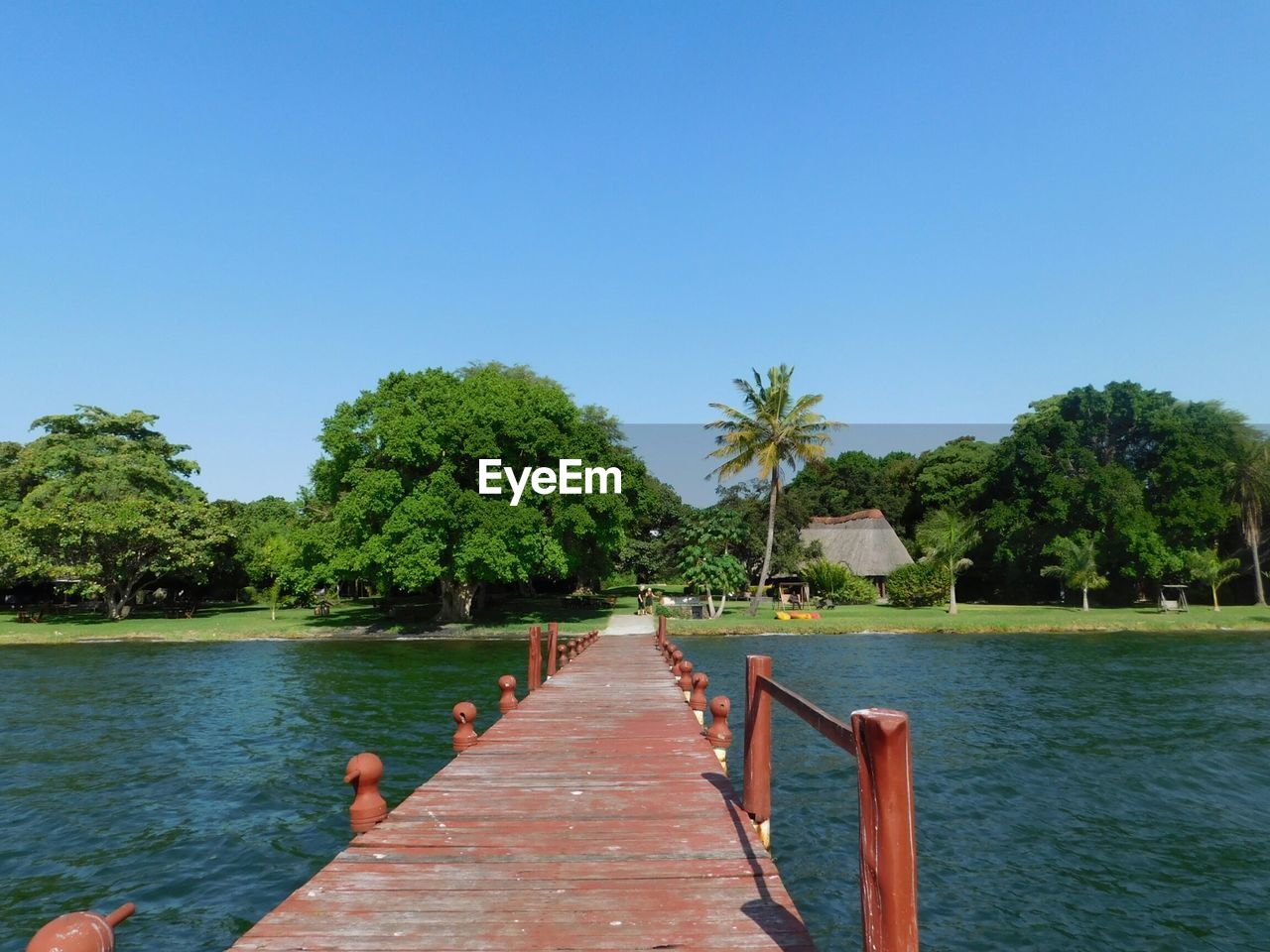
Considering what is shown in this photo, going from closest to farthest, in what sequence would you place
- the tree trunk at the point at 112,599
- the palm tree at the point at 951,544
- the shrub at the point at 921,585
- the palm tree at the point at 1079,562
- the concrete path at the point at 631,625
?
1. the concrete path at the point at 631,625
2. the palm tree at the point at 1079,562
3. the palm tree at the point at 951,544
4. the tree trunk at the point at 112,599
5. the shrub at the point at 921,585

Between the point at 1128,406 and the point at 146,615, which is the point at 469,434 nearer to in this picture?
the point at 146,615

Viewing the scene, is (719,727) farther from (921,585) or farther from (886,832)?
(921,585)

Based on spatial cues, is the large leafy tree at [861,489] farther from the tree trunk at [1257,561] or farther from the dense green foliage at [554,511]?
the tree trunk at [1257,561]

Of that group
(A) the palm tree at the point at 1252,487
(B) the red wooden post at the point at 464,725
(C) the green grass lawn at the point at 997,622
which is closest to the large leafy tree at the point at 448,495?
(C) the green grass lawn at the point at 997,622

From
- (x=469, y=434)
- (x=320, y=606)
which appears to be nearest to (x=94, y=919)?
(x=469, y=434)

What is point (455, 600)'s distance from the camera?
41625 mm

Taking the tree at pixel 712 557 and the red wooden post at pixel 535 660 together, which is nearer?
the red wooden post at pixel 535 660

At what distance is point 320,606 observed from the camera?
4791 centimetres

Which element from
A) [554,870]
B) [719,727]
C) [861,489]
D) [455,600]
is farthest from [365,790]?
[861,489]

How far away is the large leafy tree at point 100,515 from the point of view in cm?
4181

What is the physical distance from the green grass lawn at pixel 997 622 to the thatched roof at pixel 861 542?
11.9 metres

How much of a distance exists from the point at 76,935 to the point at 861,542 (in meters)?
57.7

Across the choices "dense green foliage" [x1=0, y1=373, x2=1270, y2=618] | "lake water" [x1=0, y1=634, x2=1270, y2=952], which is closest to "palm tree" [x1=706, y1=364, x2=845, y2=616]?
"dense green foliage" [x1=0, y1=373, x2=1270, y2=618]

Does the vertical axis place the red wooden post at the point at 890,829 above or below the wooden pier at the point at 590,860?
above
